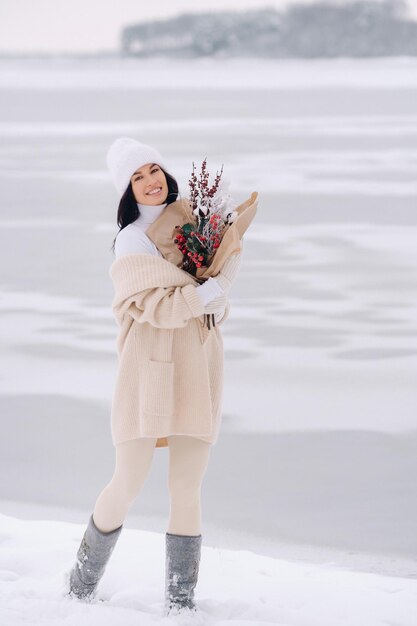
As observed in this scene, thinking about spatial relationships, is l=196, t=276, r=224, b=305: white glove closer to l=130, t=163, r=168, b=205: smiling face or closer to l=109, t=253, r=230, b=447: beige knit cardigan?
l=109, t=253, r=230, b=447: beige knit cardigan

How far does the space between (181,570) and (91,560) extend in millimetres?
240

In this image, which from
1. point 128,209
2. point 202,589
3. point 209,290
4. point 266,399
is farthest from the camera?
point 266,399

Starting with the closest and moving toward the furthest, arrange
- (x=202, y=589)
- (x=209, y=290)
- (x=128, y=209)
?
1. (x=209, y=290)
2. (x=128, y=209)
3. (x=202, y=589)

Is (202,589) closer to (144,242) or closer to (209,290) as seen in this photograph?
(209,290)

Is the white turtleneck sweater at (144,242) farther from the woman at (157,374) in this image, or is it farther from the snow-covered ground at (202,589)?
the snow-covered ground at (202,589)

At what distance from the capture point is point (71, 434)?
4.48m

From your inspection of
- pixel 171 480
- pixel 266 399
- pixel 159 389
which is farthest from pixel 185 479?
pixel 266 399

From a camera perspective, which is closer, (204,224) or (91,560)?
(204,224)

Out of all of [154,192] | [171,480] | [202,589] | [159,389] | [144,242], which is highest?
[154,192]

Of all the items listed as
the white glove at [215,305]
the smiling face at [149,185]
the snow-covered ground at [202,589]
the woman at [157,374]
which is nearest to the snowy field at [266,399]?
the snow-covered ground at [202,589]

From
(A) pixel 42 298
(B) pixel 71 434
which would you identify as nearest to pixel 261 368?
(B) pixel 71 434

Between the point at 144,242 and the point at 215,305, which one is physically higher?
the point at 144,242

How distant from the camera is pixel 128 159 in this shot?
8.58ft

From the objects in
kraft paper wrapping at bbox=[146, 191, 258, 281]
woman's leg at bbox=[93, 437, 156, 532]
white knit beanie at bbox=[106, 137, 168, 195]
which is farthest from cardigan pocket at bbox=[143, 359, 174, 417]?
white knit beanie at bbox=[106, 137, 168, 195]
